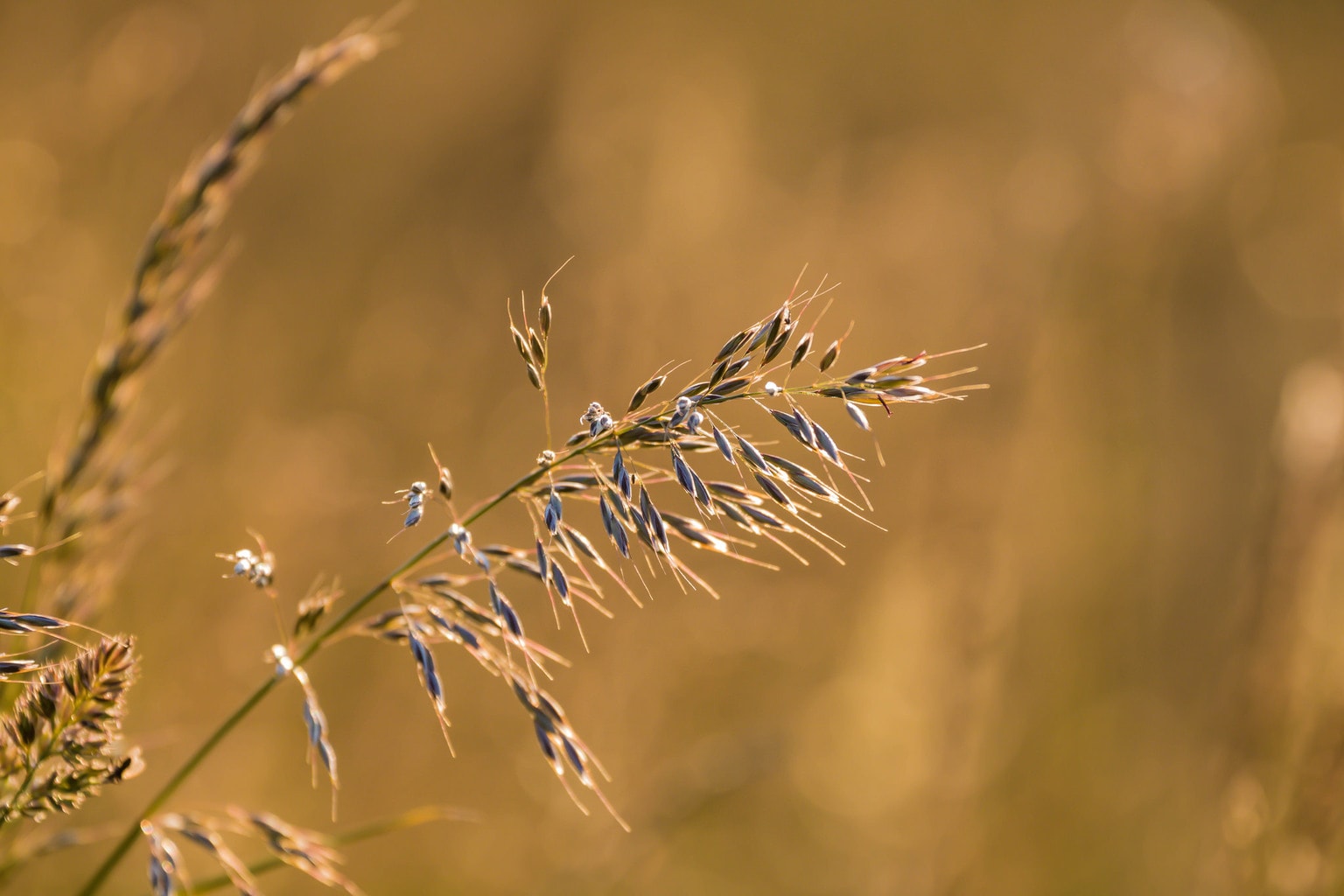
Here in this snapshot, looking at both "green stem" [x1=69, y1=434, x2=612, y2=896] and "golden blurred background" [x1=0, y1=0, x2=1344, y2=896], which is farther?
"golden blurred background" [x1=0, y1=0, x2=1344, y2=896]

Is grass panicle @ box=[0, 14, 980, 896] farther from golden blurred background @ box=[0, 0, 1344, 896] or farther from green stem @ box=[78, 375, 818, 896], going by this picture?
golden blurred background @ box=[0, 0, 1344, 896]

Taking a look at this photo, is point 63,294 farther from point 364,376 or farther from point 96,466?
point 96,466

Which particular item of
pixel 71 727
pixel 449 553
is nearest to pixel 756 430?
pixel 449 553

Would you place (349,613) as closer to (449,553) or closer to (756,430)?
(449,553)

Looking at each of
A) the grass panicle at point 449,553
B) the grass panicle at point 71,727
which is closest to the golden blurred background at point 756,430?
the grass panicle at point 449,553

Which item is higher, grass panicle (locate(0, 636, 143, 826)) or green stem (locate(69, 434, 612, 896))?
grass panicle (locate(0, 636, 143, 826))

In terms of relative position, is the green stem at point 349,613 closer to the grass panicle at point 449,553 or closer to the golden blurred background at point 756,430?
the grass panicle at point 449,553

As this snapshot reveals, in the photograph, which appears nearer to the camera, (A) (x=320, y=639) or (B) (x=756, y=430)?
(A) (x=320, y=639)

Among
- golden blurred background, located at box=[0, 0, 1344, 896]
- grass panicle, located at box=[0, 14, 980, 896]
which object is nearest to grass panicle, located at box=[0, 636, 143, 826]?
grass panicle, located at box=[0, 14, 980, 896]
